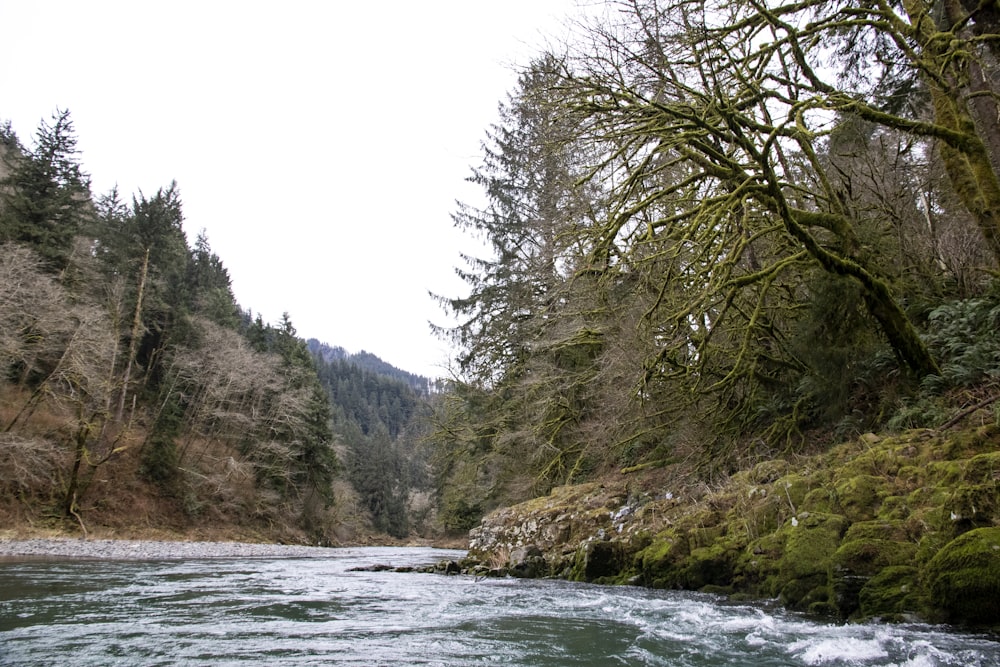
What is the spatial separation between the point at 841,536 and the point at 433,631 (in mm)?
4120

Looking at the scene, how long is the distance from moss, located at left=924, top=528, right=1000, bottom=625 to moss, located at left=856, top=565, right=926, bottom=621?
207 mm

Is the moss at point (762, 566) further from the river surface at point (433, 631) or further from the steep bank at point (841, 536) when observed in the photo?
the river surface at point (433, 631)

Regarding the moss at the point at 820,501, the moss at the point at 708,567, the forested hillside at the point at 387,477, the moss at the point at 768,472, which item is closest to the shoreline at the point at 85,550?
the moss at the point at 708,567

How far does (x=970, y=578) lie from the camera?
4402 millimetres

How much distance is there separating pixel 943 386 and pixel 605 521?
600 centimetres

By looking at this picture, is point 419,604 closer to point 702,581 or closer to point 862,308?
point 702,581

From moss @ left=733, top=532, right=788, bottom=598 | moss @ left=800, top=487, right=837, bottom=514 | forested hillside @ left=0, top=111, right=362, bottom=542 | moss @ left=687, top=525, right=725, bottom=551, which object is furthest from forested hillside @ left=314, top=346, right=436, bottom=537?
moss @ left=800, top=487, right=837, bottom=514

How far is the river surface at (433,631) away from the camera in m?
3.85

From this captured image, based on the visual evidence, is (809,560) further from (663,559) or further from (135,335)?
(135,335)

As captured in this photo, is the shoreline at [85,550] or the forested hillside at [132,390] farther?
the forested hillside at [132,390]

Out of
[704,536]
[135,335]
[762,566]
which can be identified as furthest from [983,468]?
[135,335]

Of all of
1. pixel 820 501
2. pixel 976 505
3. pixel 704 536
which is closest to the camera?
pixel 976 505

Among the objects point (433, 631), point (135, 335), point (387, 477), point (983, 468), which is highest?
point (135, 335)

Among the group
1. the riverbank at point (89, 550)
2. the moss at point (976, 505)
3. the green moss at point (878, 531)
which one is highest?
the moss at point (976, 505)
